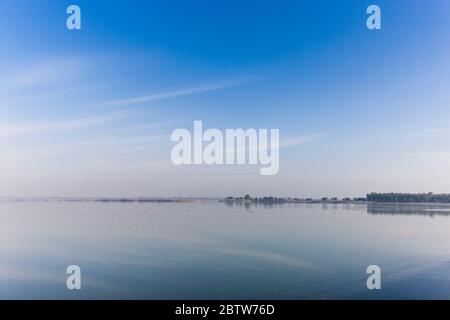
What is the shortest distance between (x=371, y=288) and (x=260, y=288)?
9.18 feet

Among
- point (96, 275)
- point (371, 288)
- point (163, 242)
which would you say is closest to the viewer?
point (371, 288)

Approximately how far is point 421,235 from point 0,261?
1821 centimetres

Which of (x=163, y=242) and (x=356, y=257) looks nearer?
(x=356, y=257)

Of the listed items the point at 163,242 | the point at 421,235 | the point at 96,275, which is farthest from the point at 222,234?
the point at 421,235

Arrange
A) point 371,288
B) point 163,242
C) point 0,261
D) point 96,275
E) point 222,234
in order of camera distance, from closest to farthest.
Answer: point 371,288 → point 96,275 → point 0,261 → point 163,242 → point 222,234

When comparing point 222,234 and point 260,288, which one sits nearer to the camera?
point 260,288

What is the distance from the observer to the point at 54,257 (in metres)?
14.9
